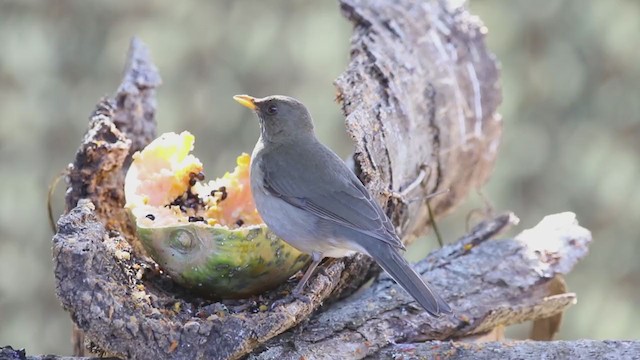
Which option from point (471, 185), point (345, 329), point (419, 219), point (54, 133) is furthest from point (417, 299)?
point (54, 133)

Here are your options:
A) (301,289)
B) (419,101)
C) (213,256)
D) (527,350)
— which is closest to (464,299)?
(527,350)

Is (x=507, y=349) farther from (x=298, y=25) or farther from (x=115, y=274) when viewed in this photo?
(x=298, y=25)

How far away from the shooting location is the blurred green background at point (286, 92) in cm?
843

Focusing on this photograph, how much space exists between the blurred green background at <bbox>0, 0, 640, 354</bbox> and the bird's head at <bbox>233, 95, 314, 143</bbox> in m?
4.81

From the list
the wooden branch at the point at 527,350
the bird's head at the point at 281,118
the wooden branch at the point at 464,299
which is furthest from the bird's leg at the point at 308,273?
the bird's head at the point at 281,118

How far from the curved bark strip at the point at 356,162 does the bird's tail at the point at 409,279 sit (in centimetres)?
19

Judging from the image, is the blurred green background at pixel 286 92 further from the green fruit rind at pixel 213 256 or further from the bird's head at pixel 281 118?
the green fruit rind at pixel 213 256

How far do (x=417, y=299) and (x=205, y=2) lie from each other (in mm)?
6462

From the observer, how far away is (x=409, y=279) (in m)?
3.14

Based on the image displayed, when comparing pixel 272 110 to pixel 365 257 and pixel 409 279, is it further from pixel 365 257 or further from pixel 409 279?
pixel 409 279

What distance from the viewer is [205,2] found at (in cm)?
905

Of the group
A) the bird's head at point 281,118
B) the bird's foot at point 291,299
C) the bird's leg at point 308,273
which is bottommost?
the bird's foot at point 291,299

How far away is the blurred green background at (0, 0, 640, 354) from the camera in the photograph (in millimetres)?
8430

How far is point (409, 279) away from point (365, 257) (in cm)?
54
